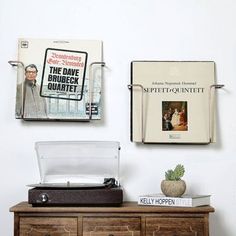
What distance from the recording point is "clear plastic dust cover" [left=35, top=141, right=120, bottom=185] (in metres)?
2.02

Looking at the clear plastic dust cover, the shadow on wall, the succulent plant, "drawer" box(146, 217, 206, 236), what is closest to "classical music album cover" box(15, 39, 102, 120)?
the clear plastic dust cover

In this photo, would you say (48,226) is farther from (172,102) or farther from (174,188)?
(172,102)

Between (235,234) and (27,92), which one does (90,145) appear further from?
(235,234)

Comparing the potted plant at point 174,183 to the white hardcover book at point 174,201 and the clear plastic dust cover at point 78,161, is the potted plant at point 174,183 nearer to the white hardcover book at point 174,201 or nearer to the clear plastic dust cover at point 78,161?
the white hardcover book at point 174,201

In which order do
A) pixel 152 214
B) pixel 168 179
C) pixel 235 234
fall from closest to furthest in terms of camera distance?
pixel 152 214 → pixel 168 179 → pixel 235 234

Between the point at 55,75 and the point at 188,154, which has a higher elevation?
the point at 55,75

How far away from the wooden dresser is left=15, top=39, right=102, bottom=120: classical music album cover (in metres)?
0.49

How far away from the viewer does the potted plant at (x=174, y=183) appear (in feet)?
6.23

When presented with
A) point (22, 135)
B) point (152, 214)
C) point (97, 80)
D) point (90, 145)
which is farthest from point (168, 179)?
point (22, 135)

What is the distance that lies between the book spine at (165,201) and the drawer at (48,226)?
314 millimetres

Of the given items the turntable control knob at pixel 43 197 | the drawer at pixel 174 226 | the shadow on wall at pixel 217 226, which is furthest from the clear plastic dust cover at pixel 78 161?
the shadow on wall at pixel 217 226

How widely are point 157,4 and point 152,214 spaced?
1.05 meters

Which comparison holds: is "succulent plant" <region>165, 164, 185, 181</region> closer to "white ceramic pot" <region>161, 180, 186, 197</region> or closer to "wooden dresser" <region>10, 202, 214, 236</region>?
"white ceramic pot" <region>161, 180, 186, 197</region>

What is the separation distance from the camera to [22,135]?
2.13 m
